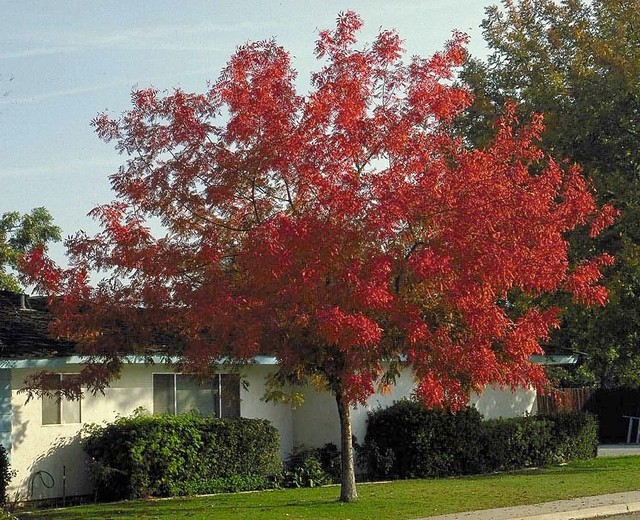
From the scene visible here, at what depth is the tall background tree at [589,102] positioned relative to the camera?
88.8 feet

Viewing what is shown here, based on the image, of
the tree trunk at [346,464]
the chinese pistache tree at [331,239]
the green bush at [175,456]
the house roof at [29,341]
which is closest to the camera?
the chinese pistache tree at [331,239]

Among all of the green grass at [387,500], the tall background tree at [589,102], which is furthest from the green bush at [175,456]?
the tall background tree at [589,102]

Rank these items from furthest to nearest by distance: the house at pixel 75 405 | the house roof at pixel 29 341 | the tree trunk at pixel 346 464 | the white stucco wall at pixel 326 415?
the white stucco wall at pixel 326 415, the house at pixel 75 405, the house roof at pixel 29 341, the tree trunk at pixel 346 464

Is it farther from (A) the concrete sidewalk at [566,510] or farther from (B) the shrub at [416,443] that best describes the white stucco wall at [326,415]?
(A) the concrete sidewalk at [566,510]

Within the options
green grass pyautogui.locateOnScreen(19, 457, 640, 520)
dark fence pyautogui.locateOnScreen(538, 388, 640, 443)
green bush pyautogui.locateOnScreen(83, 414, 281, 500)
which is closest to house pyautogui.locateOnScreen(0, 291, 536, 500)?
green bush pyautogui.locateOnScreen(83, 414, 281, 500)

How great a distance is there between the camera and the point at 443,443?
2520cm

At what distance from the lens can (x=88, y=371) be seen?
60.6 feet

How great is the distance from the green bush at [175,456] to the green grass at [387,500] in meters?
0.72

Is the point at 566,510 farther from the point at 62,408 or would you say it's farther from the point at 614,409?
the point at 614,409

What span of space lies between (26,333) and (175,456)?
4011mm

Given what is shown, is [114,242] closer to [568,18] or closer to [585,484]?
[585,484]

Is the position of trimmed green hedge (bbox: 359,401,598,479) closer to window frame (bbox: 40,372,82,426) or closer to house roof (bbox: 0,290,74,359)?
window frame (bbox: 40,372,82,426)

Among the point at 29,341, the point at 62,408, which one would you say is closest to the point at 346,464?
the point at 62,408

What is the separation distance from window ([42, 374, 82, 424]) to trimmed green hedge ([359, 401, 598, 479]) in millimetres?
6654
